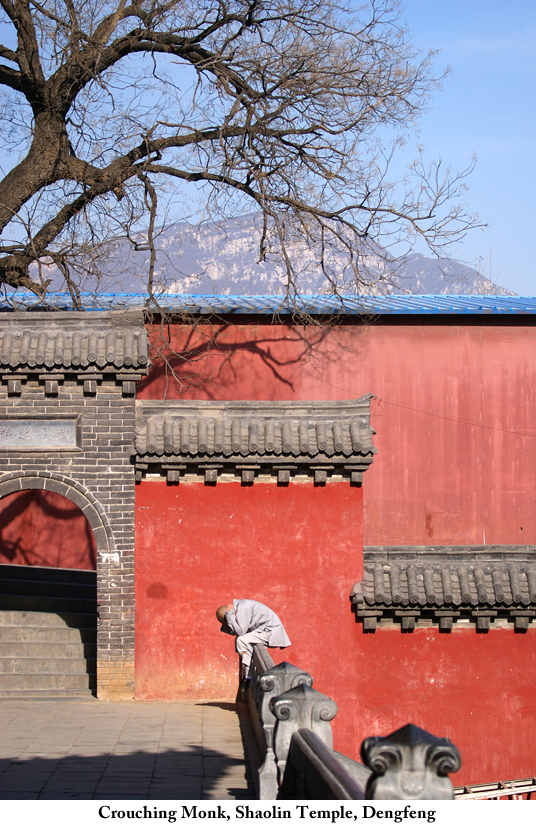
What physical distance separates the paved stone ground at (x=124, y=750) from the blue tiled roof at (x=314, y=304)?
6.20 m

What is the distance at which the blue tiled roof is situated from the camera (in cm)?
1276

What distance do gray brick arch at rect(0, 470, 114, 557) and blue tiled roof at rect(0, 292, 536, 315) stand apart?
4024mm

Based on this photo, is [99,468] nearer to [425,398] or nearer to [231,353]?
[231,353]

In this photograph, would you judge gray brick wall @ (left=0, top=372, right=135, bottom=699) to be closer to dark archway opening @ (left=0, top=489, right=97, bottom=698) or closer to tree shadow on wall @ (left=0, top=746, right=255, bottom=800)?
dark archway opening @ (left=0, top=489, right=97, bottom=698)

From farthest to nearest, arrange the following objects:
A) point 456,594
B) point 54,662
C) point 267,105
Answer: point 267,105
point 54,662
point 456,594

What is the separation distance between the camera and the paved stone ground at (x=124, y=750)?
222 inches

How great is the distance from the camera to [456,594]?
809cm

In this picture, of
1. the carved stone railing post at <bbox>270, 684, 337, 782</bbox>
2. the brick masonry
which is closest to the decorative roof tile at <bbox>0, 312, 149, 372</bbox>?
the brick masonry

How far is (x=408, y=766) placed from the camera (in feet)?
8.57

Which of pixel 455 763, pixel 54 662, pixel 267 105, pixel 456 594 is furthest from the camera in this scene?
pixel 267 105

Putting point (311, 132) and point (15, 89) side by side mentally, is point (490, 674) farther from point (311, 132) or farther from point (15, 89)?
point (15, 89)

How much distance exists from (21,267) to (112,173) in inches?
76.7

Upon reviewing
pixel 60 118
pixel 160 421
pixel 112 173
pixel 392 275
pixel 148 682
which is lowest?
pixel 148 682

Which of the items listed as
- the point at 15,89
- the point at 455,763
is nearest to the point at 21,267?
the point at 15,89
